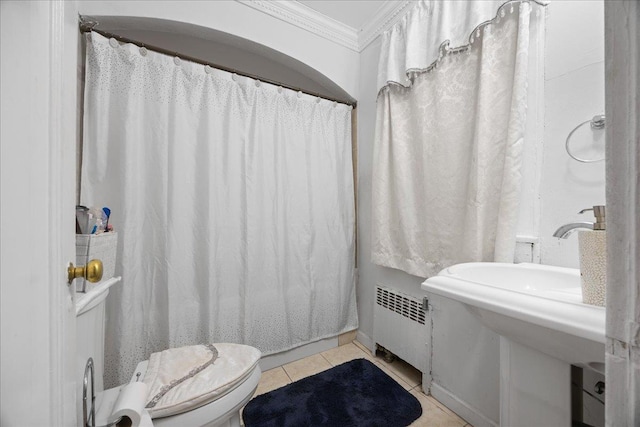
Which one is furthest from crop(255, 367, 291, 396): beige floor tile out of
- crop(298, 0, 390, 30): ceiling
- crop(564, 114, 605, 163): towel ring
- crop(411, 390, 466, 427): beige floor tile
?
crop(298, 0, 390, 30): ceiling

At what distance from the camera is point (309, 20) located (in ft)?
5.68

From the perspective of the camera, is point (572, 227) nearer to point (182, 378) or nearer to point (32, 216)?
point (32, 216)

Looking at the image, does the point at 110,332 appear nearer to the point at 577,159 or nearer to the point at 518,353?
the point at 518,353

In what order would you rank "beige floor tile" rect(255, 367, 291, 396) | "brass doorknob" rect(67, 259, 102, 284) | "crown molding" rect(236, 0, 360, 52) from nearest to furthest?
"brass doorknob" rect(67, 259, 102, 284), "beige floor tile" rect(255, 367, 291, 396), "crown molding" rect(236, 0, 360, 52)

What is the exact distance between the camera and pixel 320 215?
1845 mm

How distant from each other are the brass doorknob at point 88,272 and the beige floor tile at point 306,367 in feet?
4.97

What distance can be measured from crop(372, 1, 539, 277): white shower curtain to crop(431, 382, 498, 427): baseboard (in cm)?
62

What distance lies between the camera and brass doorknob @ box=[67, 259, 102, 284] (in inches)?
15.1

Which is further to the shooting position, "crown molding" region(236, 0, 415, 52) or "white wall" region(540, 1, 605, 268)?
"crown molding" region(236, 0, 415, 52)

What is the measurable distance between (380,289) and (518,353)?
1.00 meters

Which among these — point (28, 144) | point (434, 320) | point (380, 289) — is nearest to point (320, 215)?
point (380, 289)

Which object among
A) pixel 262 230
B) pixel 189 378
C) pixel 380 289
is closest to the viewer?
pixel 189 378

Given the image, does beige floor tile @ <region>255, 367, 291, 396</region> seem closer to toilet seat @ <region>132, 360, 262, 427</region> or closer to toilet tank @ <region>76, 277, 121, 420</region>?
toilet seat @ <region>132, 360, 262, 427</region>

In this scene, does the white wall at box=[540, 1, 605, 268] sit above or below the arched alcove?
below
